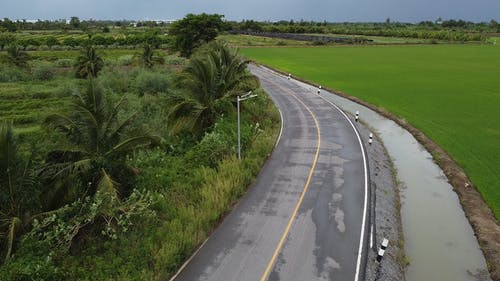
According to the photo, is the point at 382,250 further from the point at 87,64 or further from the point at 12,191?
the point at 87,64

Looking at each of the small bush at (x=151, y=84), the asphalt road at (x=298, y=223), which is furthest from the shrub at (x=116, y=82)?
the asphalt road at (x=298, y=223)

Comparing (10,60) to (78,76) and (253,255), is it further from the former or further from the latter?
(253,255)

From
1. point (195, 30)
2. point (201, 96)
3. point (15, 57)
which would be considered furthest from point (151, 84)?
point (15, 57)

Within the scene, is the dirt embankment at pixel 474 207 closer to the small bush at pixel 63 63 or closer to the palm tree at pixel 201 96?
the palm tree at pixel 201 96

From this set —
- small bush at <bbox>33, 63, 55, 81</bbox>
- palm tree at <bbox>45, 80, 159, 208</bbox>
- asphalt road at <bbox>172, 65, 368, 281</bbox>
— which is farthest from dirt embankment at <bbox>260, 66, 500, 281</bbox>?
small bush at <bbox>33, 63, 55, 81</bbox>

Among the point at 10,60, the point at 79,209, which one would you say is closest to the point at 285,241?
the point at 79,209

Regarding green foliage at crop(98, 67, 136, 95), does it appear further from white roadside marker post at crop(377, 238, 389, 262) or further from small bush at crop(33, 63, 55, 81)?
white roadside marker post at crop(377, 238, 389, 262)
